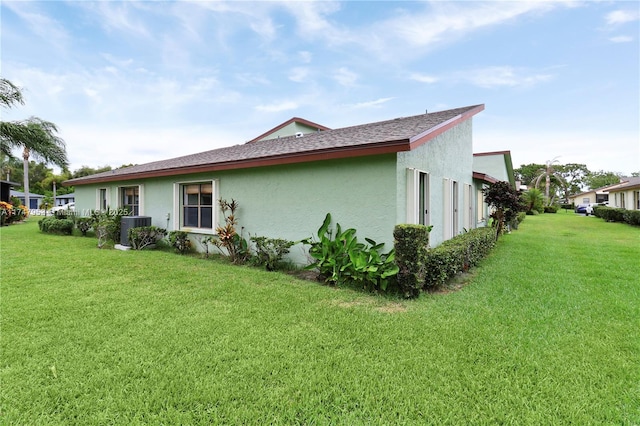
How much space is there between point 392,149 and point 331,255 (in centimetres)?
240

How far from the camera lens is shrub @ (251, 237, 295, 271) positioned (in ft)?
23.6

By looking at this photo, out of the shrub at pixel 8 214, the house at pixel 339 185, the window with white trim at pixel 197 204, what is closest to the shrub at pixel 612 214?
the house at pixel 339 185

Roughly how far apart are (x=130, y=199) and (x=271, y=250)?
863cm

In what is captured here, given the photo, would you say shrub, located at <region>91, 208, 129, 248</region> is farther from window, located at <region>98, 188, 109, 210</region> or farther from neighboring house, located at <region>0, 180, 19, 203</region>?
neighboring house, located at <region>0, 180, 19, 203</region>

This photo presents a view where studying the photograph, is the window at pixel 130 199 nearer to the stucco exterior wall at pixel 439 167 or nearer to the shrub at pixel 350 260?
the shrub at pixel 350 260

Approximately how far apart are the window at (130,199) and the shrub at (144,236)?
2.09 m

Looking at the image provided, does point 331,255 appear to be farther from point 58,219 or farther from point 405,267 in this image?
point 58,219

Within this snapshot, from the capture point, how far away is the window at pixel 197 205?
31.2ft

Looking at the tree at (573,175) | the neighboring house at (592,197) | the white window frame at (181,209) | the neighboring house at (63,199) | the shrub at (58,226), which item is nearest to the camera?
the white window frame at (181,209)

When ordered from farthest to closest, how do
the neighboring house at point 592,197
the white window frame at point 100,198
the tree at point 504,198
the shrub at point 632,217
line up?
the neighboring house at point 592,197
the shrub at point 632,217
the white window frame at point 100,198
the tree at point 504,198

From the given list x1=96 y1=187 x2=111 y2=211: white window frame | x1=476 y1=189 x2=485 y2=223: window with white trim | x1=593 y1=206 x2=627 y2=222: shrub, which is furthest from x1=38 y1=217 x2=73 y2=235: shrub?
x1=593 y1=206 x2=627 y2=222: shrub

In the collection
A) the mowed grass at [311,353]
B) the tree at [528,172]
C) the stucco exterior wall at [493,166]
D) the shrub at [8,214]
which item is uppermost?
the tree at [528,172]

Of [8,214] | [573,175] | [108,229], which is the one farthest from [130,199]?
[573,175]

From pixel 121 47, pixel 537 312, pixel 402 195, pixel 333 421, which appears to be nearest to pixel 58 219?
pixel 121 47
